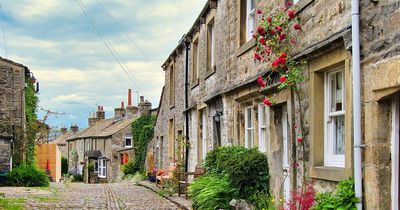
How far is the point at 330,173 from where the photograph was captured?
7766mm

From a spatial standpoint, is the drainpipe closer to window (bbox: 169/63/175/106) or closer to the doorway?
the doorway

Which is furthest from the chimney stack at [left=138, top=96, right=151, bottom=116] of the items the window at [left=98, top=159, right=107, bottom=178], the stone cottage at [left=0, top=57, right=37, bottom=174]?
the stone cottage at [left=0, top=57, right=37, bottom=174]

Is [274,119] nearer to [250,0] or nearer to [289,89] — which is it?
[289,89]

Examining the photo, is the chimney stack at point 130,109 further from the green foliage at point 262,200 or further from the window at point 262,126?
the green foliage at point 262,200

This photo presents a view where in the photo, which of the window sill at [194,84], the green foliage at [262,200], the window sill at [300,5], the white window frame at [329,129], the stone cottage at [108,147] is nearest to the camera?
the white window frame at [329,129]

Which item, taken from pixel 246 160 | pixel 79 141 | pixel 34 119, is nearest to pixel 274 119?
pixel 246 160

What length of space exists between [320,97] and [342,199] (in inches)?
→ 77.3

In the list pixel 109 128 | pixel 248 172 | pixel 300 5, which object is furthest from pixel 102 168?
pixel 300 5

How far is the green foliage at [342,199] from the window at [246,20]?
20.8 feet

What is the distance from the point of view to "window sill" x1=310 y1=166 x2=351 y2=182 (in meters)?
7.31

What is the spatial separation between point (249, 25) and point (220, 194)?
4.05 m

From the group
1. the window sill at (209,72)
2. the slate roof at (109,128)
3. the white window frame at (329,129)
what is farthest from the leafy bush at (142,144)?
the white window frame at (329,129)

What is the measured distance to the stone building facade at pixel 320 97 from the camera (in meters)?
6.36

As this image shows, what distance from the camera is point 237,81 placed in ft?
44.4
